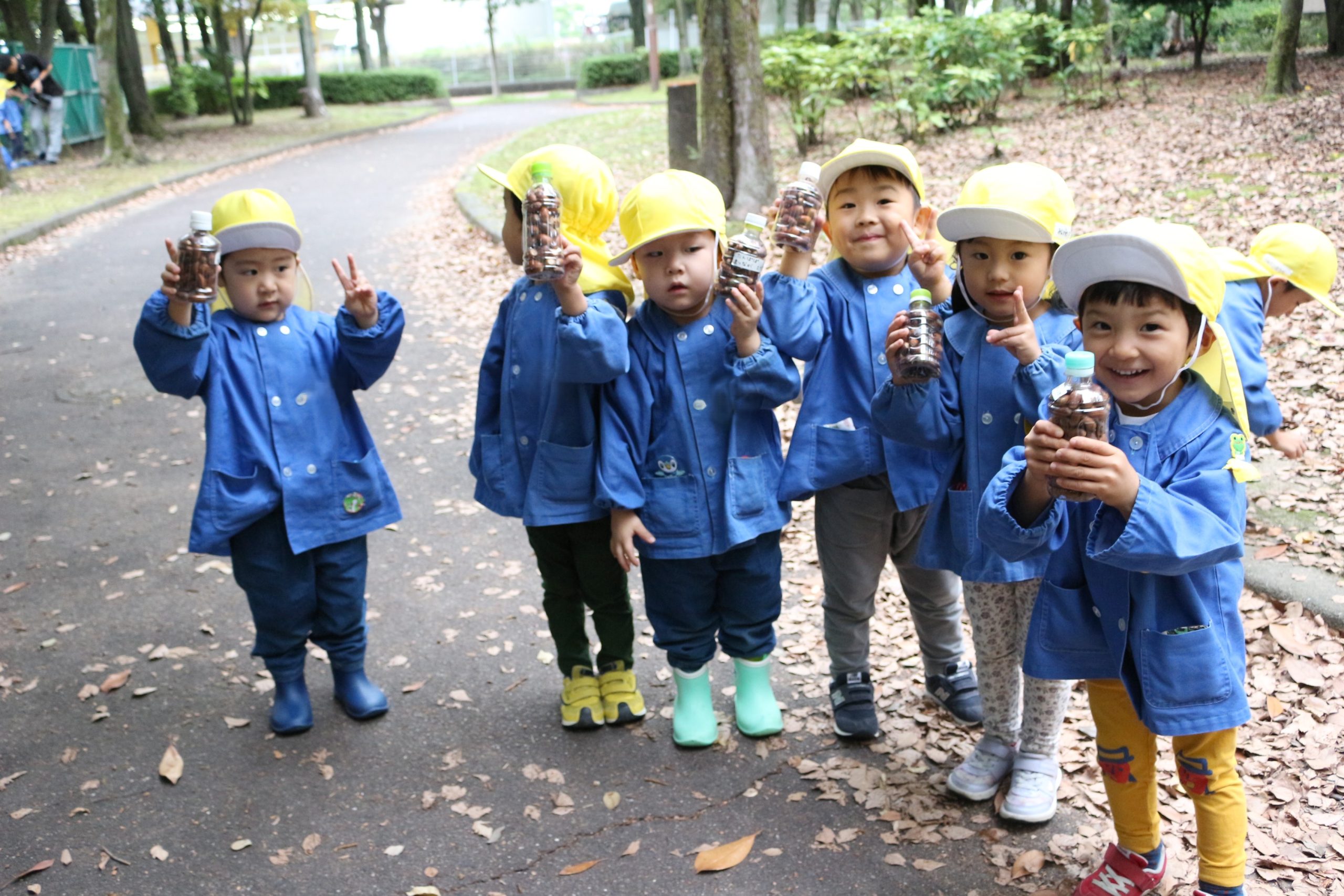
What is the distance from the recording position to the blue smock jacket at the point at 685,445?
3447 millimetres

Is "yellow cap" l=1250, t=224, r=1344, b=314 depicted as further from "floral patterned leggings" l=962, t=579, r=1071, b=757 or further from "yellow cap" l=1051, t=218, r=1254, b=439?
"floral patterned leggings" l=962, t=579, r=1071, b=757

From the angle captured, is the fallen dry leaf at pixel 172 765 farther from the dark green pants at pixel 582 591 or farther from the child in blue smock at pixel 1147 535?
the child in blue smock at pixel 1147 535

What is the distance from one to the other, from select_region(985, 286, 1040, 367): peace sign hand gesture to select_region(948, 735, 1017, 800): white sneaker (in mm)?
1281

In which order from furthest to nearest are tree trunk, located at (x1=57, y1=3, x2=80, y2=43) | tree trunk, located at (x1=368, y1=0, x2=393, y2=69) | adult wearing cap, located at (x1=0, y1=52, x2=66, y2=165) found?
tree trunk, located at (x1=368, y1=0, x2=393, y2=69) → tree trunk, located at (x1=57, y1=3, x2=80, y2=43) → adult wearing cap, located at (x1=0, y1=52, x2=66, y2=165)

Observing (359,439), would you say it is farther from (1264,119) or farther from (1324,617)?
(1264,119)

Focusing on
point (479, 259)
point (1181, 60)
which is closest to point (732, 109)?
point (479, 259)

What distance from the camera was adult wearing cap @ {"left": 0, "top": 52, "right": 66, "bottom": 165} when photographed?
1966 cm

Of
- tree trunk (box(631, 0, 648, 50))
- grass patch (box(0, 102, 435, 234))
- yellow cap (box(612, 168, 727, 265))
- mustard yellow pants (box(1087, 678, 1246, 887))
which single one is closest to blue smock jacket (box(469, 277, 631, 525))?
yellow cap (box(612, 168, 727, 265))

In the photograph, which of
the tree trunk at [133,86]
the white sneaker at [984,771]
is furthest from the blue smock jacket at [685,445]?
the tree trunk at [133,86]

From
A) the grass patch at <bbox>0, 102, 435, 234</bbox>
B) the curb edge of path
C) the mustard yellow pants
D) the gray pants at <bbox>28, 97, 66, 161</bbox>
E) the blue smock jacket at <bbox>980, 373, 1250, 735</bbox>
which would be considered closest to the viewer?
the blue smock jacket at <bbox>980, 373, 1250, 735</bbox>

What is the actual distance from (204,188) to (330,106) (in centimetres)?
2063

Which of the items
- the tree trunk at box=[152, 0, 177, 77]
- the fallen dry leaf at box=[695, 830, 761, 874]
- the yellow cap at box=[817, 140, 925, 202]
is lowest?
the fallen dry leaf at box=[695, 830, 761, 874]

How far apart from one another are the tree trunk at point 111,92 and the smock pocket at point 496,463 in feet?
59.0

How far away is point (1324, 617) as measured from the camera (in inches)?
159
